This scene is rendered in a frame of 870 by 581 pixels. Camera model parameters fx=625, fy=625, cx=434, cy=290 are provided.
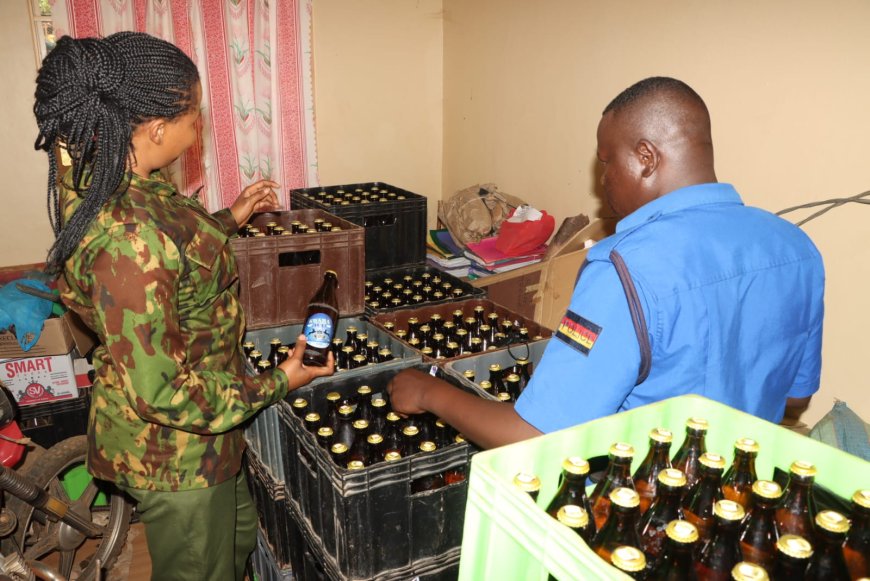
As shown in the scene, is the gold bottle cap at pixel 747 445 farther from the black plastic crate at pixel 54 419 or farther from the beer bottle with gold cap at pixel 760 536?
the black plastic crate at pixel 54 419

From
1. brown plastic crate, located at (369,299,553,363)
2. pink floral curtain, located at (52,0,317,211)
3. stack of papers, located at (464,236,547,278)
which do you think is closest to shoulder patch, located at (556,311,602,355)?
brown plastic crate, located at (369,299,553,363)

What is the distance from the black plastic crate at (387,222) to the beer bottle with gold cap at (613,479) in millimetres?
2097

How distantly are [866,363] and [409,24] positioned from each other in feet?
12.0

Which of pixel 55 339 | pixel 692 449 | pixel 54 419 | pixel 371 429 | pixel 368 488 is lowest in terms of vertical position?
pixel 54 419

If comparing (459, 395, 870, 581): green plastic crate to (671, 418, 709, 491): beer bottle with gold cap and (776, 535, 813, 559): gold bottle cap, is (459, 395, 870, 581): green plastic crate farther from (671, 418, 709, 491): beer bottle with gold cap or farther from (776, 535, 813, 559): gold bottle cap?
(776, 535, 813, 559): gold bottle cap

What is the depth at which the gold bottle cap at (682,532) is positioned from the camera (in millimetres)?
819

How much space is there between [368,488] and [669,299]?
0.84 m

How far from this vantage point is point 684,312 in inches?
44.7

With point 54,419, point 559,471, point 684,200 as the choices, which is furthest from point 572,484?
point 54,419

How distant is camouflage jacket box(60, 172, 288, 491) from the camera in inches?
51.5

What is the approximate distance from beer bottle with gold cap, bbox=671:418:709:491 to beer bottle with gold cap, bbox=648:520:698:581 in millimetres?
173

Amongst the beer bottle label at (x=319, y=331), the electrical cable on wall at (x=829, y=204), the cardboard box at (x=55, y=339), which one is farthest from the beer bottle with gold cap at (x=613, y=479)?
the cardboard box at (x=55, y=339)

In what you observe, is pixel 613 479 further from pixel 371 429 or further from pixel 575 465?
pixel 371 429

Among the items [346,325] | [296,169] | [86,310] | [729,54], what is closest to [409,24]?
[296,169]
